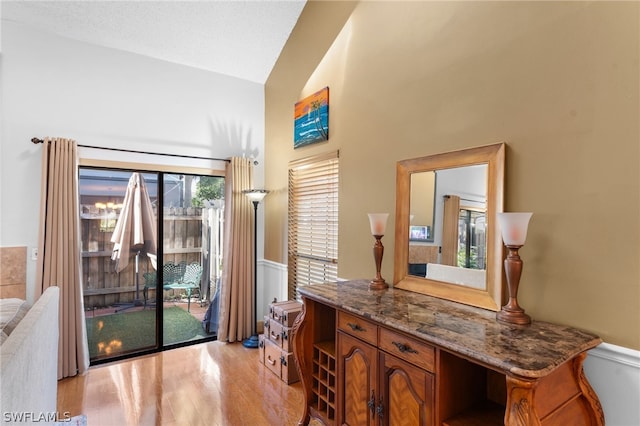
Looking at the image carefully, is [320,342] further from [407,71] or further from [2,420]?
[407,71]

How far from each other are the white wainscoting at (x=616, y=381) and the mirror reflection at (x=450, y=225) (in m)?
0.57

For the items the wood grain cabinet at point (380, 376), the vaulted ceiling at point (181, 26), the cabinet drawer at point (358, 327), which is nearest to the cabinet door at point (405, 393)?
the wood grain cabinet at point (380, 376)

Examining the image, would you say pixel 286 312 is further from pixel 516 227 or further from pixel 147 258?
pixel 516 227

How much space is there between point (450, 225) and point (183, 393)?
265cm

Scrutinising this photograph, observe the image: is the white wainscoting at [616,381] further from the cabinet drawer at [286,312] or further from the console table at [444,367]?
the cabinet drawer at [286,312]

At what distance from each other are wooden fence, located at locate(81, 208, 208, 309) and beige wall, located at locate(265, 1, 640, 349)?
2.34 metres

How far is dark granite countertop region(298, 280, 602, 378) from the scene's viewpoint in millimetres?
1215

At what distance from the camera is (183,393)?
2863 millimetres

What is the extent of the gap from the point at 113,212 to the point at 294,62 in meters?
2.64

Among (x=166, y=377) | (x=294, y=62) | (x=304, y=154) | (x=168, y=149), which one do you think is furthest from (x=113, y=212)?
(x=294, y=62)

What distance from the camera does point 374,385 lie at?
5.91 ft

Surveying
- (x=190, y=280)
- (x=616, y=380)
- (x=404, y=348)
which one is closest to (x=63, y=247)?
(x=190, y=280)

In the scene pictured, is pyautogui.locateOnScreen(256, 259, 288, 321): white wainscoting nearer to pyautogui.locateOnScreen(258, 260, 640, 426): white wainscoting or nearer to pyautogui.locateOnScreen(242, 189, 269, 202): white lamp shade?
pyautogui.locateOnScreen(242, 189, 269, 202): white lamp shade

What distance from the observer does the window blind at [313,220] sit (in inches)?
126
